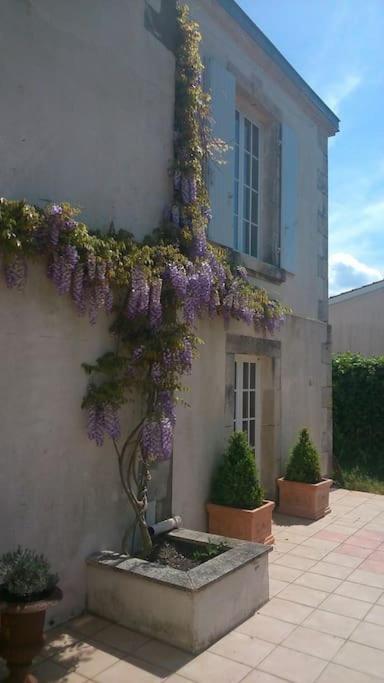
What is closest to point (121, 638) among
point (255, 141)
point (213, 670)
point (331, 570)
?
point (213, 670)

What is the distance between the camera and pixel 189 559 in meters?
3.96

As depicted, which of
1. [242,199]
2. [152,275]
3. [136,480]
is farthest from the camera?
[242,199]

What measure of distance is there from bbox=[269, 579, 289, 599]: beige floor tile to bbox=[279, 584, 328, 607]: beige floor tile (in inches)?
1.2

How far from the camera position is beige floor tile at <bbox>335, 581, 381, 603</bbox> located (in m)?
4.11

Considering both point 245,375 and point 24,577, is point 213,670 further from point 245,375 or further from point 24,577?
point 245,375

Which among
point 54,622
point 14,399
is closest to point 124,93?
point 14,399

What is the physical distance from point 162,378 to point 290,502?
10.3ft

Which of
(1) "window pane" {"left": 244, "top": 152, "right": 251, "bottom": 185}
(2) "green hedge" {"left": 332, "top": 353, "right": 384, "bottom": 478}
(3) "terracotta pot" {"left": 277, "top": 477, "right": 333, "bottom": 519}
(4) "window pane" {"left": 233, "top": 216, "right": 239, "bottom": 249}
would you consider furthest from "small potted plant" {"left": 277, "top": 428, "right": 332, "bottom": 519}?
(2) "green hedge" {"left": 332, "top": 353, "right": 384, "bottom": 478}

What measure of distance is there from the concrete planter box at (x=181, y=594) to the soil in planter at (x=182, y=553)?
0.14 metres

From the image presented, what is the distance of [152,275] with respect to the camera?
13.2 feet

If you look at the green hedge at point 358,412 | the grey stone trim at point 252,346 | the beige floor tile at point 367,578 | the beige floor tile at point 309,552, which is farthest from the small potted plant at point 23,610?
the green hedge at point 358,412

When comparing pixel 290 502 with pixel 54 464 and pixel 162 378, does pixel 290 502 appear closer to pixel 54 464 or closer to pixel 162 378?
pixel 162 378

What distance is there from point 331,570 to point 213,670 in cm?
192

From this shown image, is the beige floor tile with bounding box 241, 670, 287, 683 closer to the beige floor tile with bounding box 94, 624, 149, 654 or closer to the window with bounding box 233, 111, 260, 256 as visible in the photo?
the beige floor tile with bounding box 94, 624, 149, 654
